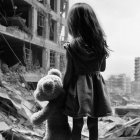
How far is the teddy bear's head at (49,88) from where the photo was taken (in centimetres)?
221

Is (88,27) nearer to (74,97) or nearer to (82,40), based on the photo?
(82,40)

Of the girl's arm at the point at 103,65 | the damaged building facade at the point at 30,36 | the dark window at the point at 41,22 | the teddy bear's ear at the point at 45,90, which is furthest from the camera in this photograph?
the dark window at the point at 41,22

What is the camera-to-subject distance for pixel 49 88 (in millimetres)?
2213

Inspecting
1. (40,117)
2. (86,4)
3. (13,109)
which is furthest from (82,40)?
(13,109)

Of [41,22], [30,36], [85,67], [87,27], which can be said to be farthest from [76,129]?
[41,22]

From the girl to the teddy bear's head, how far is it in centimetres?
9

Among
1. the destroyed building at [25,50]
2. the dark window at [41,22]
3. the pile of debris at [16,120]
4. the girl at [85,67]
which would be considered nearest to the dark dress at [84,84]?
the girl at [85,67]

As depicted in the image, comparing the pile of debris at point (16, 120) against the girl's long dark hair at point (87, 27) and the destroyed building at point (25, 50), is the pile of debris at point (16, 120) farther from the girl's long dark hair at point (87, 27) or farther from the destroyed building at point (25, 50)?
the girl's long dark hair at point (87, 27)

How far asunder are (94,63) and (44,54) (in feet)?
49.2

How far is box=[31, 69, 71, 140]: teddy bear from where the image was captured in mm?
2236

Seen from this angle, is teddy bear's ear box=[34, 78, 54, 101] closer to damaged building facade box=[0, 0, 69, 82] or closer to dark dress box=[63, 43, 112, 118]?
dark dress box=[63, 43, 112, 118]

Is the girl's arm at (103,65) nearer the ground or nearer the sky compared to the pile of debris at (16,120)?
nearer the sky

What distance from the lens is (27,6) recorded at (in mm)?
15609

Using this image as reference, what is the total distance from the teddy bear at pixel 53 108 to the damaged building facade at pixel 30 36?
394 inches
